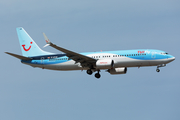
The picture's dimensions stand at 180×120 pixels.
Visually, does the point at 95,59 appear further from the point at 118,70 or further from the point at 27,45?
the point at 27,45

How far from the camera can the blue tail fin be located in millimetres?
61456

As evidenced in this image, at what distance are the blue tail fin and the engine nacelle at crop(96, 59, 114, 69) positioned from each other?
10.1m

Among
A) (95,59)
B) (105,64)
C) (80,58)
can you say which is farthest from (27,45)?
(105,64)

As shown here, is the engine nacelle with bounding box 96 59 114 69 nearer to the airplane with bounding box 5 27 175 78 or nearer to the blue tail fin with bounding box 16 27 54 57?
the airplane with bounding box 5 27 175 78

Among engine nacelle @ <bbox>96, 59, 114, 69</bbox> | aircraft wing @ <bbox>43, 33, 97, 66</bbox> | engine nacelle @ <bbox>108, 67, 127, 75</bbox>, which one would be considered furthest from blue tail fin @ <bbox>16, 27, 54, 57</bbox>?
engine nacelle @ <bbox>108, 67, 127, 75</bbox>

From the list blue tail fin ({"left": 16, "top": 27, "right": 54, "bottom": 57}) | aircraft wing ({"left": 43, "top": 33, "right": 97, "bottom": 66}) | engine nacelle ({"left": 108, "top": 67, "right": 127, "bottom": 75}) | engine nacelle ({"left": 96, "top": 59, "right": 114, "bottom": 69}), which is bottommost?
engine nacelle ({"left": 108, "top": 67, "right": 127, "bottom": 75})

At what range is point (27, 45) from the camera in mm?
62656

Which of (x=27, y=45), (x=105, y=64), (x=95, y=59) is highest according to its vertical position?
(x=27, y=45)

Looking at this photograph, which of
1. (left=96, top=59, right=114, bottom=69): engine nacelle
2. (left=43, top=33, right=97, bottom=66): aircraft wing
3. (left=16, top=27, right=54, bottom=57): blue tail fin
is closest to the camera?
(left=43, top=33, right=97, bottom=66): aircraft wing

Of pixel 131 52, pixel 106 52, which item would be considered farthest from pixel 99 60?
pixel 131 52

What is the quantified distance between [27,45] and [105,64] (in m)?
16.1

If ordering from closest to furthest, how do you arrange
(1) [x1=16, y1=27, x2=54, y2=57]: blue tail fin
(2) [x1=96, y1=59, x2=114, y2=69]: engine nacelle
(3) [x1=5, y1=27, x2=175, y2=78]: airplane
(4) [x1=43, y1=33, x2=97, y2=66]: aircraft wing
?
1. (4) [x1=43, y1=33, x2=97, y2=66]: aircraft wing
2. (2) [x1=96, y1=59, x2=114, y2=69]: engine nacelle
3. (3) [x1=5, y1=27, x2=175, y2=78]: airplane
4. (1) [x1=16, y1=27, x2=54, y2=57]: blue tail fin

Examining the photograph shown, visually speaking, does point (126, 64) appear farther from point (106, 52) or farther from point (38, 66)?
point (38, 66)

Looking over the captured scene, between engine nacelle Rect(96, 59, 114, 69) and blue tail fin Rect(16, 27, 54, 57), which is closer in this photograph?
engine nacelle Rect(96, 59, 114, 69)
